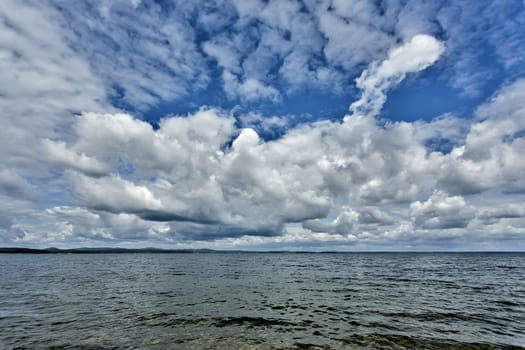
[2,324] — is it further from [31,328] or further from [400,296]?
[400,296]

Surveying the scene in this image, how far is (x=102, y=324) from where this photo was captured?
71.0ft

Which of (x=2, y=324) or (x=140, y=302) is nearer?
(x=2, y=324)

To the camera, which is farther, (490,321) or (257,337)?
(490,321)

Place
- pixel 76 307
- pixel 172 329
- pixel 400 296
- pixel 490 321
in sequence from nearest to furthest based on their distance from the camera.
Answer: pixel 172 329 < pixel 490 321 < pixel 76 307 < pixel 400 296

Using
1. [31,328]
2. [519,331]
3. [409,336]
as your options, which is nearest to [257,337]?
[409,336]

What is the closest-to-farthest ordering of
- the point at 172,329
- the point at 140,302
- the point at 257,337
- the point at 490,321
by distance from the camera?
the point at 257,337 < the point at 172,329 < the point at 490,321 < the point at 140,302

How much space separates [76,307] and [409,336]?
2882 centimetres

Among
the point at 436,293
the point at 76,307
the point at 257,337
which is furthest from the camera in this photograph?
the point at 436,293

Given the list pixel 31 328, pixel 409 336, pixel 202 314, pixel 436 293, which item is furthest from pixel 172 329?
pixel 436 293

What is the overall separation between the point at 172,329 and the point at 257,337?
621 cm

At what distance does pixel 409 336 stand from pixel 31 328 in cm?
2582

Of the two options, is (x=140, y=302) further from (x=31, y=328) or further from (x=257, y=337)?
(x=257, y=337)

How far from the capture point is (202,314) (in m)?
25.1

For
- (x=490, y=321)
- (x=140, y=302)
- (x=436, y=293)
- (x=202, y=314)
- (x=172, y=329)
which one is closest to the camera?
(x=172, y=329)
